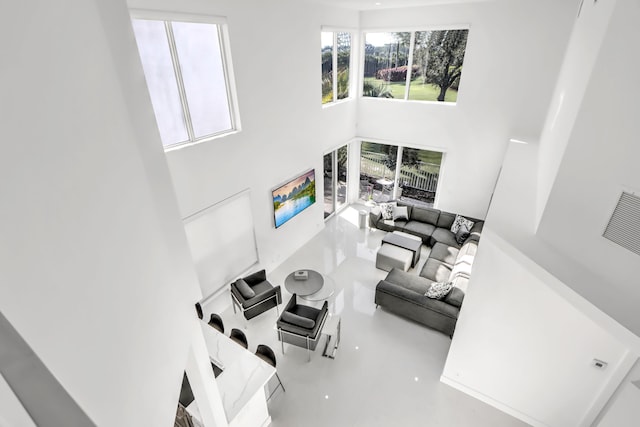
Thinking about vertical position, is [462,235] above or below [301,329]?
below

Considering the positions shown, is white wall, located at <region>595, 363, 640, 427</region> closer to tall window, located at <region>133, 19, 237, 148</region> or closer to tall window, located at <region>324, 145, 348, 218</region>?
tall window, located at <region>133, 19, 237, 148</region>

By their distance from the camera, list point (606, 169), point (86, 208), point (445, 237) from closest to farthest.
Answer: point (86, 208) < point (606, 169) < point (445, 237)

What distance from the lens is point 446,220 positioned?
27.1 ft

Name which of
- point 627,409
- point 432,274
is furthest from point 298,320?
point 627,409

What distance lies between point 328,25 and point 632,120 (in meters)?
6.03

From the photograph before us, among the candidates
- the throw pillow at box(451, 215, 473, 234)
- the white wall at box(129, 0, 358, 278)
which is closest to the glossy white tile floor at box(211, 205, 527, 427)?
the white wall at box(129, 0, 358, 278)

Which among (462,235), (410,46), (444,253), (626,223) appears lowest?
(444,253)

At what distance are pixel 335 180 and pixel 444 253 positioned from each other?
3388 millimetres

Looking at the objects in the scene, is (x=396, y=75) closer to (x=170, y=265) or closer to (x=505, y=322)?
(x=505, y=322)

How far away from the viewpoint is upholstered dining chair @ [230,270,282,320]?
5.54 m

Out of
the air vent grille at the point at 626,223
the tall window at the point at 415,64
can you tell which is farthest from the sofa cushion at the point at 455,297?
the tall window at the point at 415,64

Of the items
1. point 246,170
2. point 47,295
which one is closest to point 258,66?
point 246,170

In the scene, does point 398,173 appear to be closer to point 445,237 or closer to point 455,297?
point 445,237

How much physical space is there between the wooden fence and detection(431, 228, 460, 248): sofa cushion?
4.44ft
